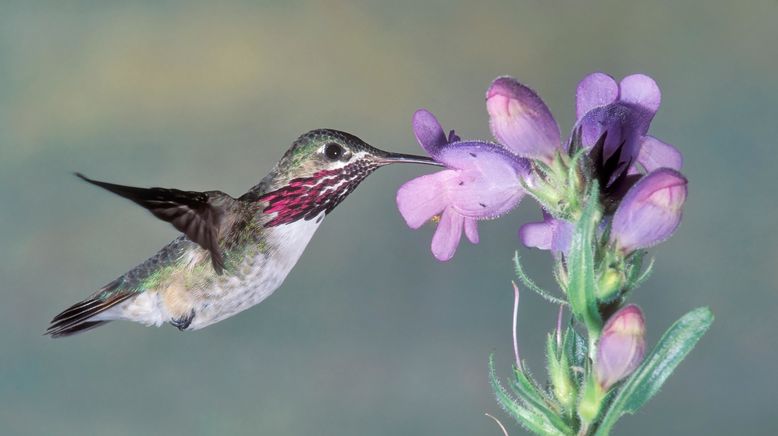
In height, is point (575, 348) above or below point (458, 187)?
below

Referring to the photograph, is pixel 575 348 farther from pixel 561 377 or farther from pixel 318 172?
pixel 318 172

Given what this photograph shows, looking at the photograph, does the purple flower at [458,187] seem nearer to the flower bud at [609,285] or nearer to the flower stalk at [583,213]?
the flower stalk at [583,213]

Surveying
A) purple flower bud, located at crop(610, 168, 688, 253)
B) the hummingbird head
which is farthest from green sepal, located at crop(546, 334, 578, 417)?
the hummingbird head

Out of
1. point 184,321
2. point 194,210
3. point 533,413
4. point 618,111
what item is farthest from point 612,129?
point 184,321

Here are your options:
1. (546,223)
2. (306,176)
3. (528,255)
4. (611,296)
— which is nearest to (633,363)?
(611,296)

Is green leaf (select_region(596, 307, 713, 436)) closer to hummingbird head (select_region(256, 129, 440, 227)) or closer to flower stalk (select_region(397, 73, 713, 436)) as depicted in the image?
flower stalk (select_region(397, 73, 713, 436))

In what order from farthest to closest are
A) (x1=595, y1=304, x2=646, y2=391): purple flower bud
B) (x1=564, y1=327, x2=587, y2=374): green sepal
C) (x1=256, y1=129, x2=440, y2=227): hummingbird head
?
(x1=256, y1=129, x2=440, y2=227): hummingbird head
(x1=564, y1=327, x2=587, y2=374): green sepal
(x1=595, y1=304, x2=646, y2=391): purple flower bud
